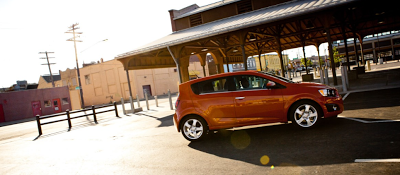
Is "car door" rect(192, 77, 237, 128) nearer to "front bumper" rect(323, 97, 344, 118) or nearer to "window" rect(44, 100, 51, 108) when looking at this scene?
"front bumper" rect(323, 97, 344, 118)

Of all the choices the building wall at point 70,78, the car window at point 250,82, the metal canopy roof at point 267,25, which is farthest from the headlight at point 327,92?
the building wall at point 70,78

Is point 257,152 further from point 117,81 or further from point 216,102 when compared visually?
point 117,81

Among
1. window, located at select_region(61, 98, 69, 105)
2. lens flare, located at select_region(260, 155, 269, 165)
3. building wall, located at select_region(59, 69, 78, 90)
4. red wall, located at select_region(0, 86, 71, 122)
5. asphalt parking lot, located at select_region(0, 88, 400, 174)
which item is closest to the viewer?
asphalt parking lot, located at select_region(0, 88, 400, 174)

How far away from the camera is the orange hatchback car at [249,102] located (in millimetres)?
6133

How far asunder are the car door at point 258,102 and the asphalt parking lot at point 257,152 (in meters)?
0.47

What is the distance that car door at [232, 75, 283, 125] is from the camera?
6.20m

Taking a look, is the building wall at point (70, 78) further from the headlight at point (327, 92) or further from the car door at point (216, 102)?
the headlight at point (327, 92)

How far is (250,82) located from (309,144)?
2.01 meters

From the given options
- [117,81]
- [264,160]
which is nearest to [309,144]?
[264,160]

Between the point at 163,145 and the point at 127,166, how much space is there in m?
1.57

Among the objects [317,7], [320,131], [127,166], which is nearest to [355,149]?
[320,131]

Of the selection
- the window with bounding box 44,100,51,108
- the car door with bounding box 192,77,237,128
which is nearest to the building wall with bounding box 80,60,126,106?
the window with bounding box 44,100,51,108

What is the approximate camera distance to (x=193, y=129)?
22.1 ft

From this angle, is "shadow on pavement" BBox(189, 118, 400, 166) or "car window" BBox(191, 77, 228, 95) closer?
"shadow on pavement" BBox(189, 118, 400, 166)
